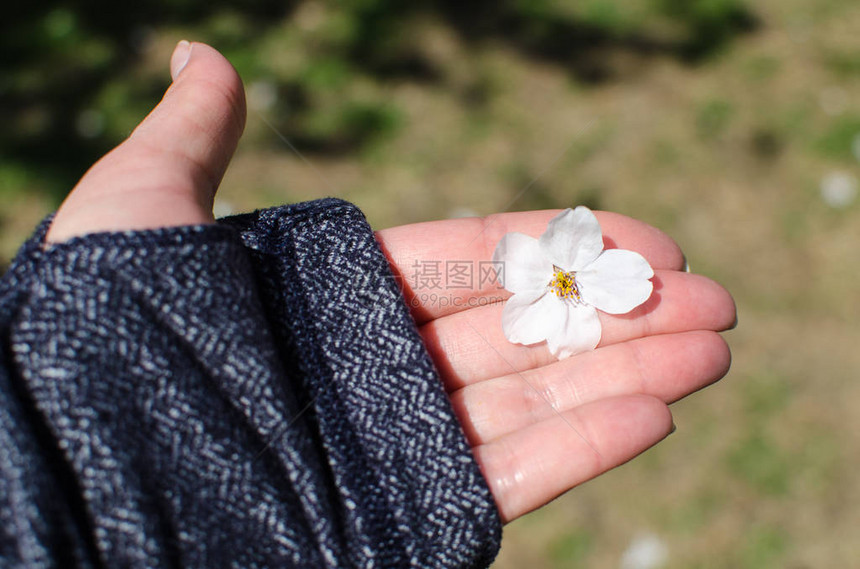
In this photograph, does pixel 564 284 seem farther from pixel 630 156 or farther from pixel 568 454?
pixel 630 156

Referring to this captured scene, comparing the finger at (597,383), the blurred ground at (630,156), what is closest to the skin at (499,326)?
the finger at (597,383)

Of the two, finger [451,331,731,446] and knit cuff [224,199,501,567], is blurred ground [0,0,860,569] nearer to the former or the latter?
finger [451,331,731,446]

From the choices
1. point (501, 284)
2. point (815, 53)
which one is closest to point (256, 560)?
point (501, 284)

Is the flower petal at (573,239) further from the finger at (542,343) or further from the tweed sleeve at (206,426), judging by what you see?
the tweed sleeve at (206,426)

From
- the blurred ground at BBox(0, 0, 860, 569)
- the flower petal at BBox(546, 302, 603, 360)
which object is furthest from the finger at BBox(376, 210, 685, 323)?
the blurred ground at BBox(0, 0, 860, 569)

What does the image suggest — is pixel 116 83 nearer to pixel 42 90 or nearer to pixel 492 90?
pixel 42 90

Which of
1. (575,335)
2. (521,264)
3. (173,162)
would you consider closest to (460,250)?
(521,264)
